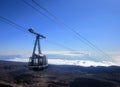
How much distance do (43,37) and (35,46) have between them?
1971mm

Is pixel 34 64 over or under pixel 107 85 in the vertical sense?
over

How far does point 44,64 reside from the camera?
39250mm

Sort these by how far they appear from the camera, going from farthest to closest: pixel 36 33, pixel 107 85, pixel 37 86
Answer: pixel 107 85 → pixel 37 86 → pixel 36 33

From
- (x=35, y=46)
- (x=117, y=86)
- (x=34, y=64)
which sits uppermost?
(x=35, y=46)

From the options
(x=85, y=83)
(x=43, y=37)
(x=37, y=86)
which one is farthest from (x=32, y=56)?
(x=85, y=83)

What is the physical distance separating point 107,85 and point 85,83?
573 inches

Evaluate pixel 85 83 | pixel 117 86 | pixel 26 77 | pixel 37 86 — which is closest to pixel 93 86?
pixel 85 83

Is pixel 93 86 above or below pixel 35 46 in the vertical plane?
below

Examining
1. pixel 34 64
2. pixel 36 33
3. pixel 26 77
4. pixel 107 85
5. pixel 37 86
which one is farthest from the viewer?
pixel 26 77

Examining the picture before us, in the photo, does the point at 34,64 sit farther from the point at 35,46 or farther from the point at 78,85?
the point at 78,85

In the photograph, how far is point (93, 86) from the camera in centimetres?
13662

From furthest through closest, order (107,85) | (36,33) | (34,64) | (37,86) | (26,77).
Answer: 1. (26,77)
2. (107,85)
3. (37,86)
4. (34,64)
5. (36,33)

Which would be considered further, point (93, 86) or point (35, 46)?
point (93, 86)

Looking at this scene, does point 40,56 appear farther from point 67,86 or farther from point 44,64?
point 67,86
